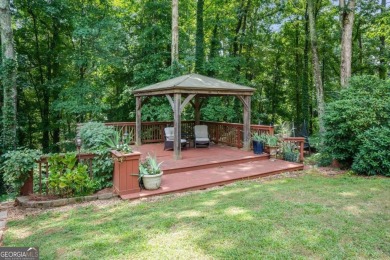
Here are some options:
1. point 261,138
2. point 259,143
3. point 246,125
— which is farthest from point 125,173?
point 246,125

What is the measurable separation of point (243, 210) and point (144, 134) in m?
7.53

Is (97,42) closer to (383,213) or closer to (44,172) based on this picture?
(44,172)

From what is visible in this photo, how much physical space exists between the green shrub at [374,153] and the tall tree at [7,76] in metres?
11.3

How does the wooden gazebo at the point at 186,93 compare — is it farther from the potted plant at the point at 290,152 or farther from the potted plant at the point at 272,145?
the potted plant at the point at 290,152

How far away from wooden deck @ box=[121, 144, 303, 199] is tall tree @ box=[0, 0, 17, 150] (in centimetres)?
504

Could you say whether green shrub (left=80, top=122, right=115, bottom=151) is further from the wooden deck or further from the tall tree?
the tall tree

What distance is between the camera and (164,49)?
49.5 ft

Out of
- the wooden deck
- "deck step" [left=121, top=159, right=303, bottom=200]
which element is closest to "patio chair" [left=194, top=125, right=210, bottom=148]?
the wooden deck

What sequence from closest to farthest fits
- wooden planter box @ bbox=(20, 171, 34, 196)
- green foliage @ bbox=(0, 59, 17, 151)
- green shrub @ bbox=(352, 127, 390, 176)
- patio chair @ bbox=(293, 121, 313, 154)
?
1. wooden planter box @ bbox=(20, 171, 34, 196)
2. green shrub @ bbox=(352, 127, 390, 176)
3. green foliage @ bbox=(0, 59, 17, 151)
4. patio chair @ bbox=(293, 121, 313, 154)

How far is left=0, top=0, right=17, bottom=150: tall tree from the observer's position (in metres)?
9.16

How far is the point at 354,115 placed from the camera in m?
6.70

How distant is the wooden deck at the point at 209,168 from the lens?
5.63 meters

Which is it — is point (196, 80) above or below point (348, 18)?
below

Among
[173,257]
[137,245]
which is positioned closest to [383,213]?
[173,257]
